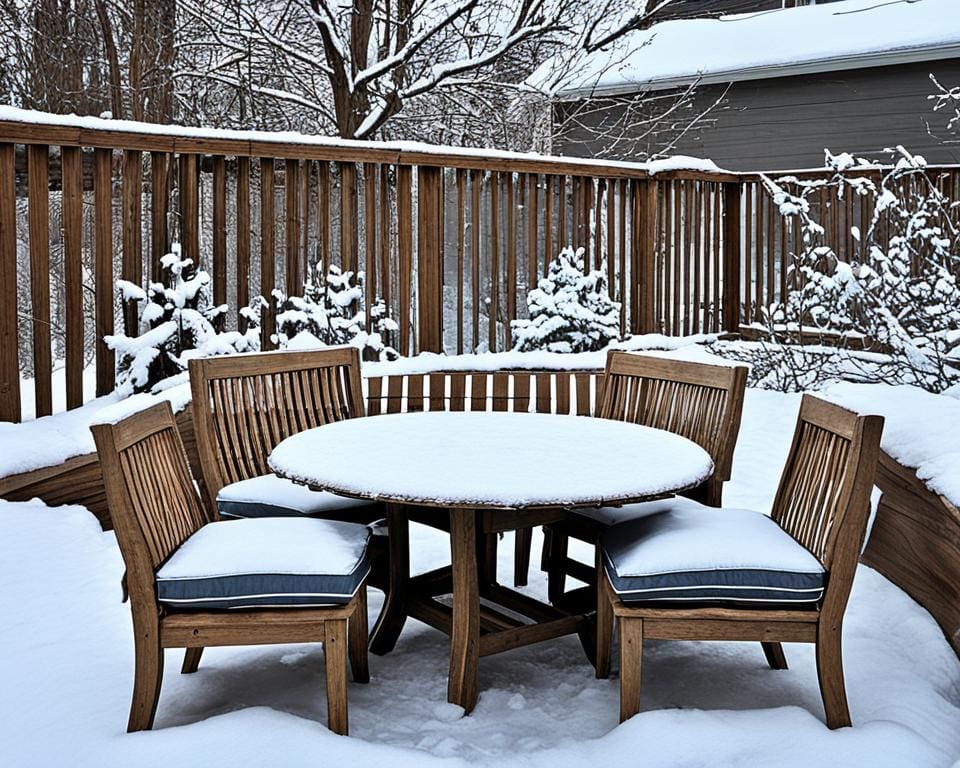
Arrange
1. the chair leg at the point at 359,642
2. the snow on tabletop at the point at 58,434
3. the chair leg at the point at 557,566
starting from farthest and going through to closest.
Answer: the snow on tabletop at the point at 58,434
the chair leg at the point at 557,566
the chair leg at the point at 359,642

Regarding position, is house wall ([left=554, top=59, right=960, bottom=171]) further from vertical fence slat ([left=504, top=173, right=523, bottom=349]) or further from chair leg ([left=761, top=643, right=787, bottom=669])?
chair leg ([left=761, top=643, right=787, bottom=669])

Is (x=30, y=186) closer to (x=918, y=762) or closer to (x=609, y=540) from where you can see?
(x=609, y=540)

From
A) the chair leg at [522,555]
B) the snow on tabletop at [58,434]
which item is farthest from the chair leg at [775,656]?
the snow on tabletop at [58,434]

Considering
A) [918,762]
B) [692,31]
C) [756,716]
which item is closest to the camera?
[918,762]

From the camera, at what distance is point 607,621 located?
258 cm

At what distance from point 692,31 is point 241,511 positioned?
1013 cm

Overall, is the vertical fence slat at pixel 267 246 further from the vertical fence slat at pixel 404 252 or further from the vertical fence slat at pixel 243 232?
the vertical fence slat at pixel 404 252

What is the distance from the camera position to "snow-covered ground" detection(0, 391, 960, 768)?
2.06 m

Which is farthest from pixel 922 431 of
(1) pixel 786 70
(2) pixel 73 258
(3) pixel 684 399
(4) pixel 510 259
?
(1) pixel 786 70

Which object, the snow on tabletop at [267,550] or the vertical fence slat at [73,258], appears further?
the vertical fence slat at [73,258]

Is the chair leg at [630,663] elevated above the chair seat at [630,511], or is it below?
below

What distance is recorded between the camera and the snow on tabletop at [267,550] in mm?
2100

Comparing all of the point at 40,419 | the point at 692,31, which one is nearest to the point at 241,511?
the point at 40,419

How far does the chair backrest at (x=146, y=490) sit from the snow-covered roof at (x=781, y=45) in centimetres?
734
